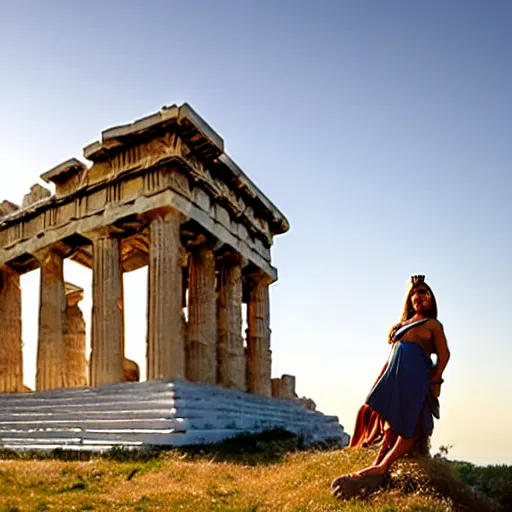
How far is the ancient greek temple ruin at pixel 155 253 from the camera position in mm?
22016

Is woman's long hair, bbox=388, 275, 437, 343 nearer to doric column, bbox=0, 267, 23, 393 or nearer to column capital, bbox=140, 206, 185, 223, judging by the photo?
column capital, bbox=140, 206, 185, 223

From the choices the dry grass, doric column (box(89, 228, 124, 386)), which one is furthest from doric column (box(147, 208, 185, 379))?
the dry grass

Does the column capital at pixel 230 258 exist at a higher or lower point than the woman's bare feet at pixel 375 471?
higher

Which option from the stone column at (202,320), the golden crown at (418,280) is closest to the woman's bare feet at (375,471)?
the golden crown at (418,280)

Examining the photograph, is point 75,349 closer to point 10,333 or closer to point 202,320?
point 10,333

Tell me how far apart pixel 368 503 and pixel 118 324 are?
16.3 metres

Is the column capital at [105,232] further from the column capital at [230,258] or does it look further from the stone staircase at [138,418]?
the stone staircase at [138,418]

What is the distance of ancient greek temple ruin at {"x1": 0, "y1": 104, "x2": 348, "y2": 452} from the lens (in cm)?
2202

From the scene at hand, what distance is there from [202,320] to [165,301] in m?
3.42

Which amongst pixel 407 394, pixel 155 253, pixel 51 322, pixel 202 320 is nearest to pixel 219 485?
pixel 407 394

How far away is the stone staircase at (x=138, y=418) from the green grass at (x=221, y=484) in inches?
40.7

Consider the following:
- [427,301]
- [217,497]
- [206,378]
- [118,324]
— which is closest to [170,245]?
[118,324]

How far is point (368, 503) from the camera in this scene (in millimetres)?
8055

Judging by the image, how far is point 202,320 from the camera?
971 inches
